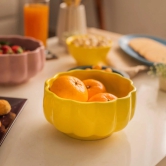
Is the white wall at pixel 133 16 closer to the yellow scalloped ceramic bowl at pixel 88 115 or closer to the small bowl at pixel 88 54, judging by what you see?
the small bowl at pixel 88 54

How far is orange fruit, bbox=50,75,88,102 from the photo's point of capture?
2.02 feet

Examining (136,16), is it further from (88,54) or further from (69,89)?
(69,89)

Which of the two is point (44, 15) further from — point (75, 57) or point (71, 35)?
point (75, 57)

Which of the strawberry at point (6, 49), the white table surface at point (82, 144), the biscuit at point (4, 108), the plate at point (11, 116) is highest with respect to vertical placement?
the strawberry at point (6, 49)

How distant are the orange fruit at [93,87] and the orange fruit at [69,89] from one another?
4 centimetres

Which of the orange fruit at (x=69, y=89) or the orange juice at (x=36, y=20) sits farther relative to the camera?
the orange juice at (x=36, y=20)

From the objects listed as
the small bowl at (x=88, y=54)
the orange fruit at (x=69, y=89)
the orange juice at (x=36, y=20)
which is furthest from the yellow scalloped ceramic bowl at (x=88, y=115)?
the orange juice at (x=36, y=20)

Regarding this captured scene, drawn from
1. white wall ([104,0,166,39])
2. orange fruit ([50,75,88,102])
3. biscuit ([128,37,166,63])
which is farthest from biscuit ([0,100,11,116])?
white wall ([104,0,166,39])

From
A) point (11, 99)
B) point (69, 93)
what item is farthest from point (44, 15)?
point (69, 93)

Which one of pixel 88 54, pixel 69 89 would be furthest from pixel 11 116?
pixel 88 54

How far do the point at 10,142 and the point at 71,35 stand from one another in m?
0.68

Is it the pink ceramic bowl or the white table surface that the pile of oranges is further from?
the pink ceramic bowl

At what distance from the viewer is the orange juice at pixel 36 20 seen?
1.22 meters

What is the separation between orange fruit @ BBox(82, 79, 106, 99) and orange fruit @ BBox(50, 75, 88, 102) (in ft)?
0.12
